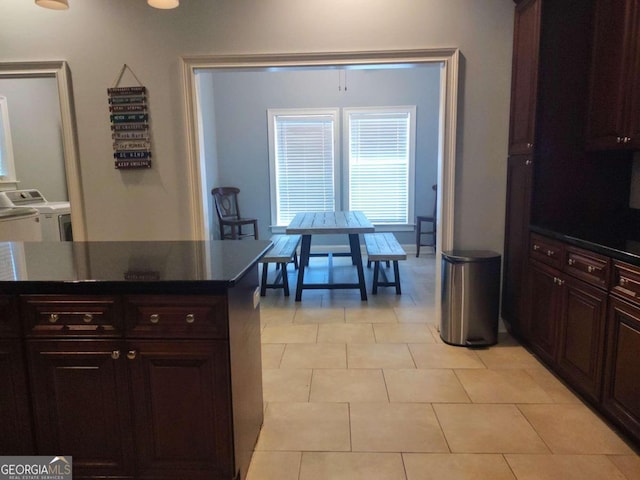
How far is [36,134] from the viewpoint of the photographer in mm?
5852

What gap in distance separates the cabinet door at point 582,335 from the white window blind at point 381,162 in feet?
13.6

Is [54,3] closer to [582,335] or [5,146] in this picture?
[582,335]

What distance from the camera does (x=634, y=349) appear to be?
1.87 m

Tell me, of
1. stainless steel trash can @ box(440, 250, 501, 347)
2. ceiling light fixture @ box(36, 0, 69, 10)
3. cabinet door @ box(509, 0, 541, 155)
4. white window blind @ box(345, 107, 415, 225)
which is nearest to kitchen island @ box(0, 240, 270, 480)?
ceiling light fixture @ box(36, 0, 69, 10)

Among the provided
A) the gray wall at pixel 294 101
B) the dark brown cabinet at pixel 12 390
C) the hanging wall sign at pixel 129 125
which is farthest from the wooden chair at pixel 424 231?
the dark brown cabinet at pixel 12 390

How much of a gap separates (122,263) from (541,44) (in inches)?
108

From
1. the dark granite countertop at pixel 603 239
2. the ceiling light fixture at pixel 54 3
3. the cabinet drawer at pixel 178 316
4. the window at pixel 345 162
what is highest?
the ceiling light fixture at pixel 54 3

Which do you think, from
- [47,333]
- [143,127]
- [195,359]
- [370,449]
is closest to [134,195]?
[143,127]

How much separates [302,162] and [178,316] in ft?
16.7

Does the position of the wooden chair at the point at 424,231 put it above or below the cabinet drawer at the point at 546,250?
below

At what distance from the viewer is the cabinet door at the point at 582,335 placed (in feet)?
6.98

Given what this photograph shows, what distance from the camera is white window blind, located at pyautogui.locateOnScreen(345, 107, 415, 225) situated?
628 centimetres

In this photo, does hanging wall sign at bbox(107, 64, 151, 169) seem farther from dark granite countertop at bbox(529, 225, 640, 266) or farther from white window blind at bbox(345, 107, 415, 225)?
white window blind at bbox(345, 107, 415, 225)

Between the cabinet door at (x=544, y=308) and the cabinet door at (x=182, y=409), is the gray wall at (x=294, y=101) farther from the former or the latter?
the cabinet door at (x=182, y=409)
